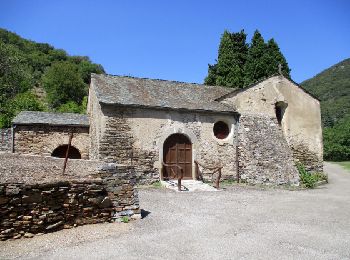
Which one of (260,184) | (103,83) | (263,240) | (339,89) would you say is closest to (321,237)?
(263,240)

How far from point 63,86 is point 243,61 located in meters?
31.7

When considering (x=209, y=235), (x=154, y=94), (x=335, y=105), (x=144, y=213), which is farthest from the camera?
(x=335, y=105)

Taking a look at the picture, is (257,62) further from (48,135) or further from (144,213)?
(144,213)

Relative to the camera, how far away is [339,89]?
69688 millimetres

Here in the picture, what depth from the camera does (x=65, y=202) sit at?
23.5 feet

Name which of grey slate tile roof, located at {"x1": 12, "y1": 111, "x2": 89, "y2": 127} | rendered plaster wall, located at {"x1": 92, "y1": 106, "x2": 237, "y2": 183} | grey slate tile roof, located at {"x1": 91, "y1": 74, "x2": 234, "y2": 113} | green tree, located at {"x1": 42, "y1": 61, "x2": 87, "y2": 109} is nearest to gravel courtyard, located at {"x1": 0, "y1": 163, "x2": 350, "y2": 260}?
rendered plaster wall, located at {"x1": 92, "y1": 106, "x2": 237, "y2": 183}

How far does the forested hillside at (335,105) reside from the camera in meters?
39.1

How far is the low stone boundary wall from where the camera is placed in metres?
6.45

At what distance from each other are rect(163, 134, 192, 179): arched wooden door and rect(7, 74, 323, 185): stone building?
0.05 m

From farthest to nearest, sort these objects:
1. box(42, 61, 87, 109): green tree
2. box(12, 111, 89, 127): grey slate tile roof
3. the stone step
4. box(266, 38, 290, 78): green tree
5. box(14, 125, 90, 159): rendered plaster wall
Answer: box(42, 61, 87, 109): green tree → box(266, 38, 290, 78): green tree → box(12, 111, 89, 127): grey slate tile roof → box(14, 125, 90, 159): rendered plaster wall → the stone step

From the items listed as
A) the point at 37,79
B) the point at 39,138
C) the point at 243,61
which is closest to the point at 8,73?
the point at 37,79

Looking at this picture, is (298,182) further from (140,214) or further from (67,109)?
(67,109)

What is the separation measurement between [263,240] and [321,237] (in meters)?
1.40

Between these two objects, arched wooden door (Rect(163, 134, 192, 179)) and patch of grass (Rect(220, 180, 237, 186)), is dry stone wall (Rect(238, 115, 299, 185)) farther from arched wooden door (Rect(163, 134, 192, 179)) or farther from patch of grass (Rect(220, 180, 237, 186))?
arched wooden door (Rect(163, 134, 192, 179))
